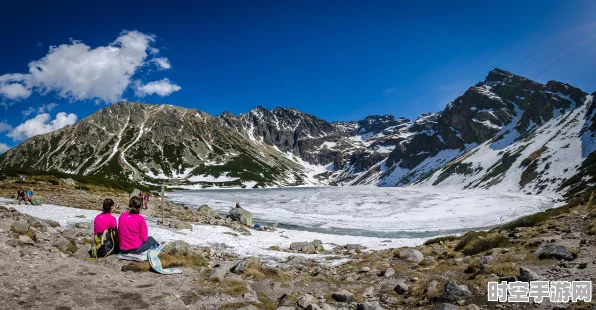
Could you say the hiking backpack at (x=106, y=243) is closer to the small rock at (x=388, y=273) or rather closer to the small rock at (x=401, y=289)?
the small rock at (x=401, y=289)

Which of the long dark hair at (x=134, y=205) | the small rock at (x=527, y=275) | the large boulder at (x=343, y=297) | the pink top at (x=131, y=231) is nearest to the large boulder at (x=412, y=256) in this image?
the small rock at (x=527, y=275)

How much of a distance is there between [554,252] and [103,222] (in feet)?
65.1

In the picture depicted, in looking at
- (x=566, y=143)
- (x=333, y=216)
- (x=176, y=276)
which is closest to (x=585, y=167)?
(x=566, y=143)

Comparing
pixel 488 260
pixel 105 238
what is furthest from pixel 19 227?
pixel 488 260

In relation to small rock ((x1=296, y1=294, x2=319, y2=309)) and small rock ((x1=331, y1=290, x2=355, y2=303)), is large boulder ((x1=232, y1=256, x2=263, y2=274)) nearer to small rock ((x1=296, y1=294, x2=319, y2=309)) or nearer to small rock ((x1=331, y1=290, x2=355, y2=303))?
small rock ((x1=296, y1=294, x2=319, y2=309))

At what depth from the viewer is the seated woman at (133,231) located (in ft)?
43.3

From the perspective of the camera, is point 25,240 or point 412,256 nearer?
point 25,240

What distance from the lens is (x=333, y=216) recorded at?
6419cm

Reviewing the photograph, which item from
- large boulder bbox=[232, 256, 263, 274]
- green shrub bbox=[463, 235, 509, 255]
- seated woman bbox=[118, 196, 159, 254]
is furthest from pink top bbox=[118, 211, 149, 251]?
green shrub bbox=[463, 235, 509, 255]

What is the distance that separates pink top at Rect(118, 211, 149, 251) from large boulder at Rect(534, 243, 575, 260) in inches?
694

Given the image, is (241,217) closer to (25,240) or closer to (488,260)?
(25,240)

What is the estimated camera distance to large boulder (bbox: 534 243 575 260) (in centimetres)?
1405

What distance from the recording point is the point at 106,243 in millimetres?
14305

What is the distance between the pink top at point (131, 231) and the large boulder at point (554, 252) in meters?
17.6
